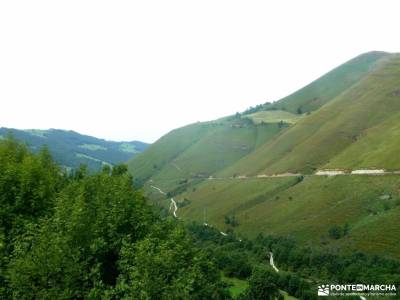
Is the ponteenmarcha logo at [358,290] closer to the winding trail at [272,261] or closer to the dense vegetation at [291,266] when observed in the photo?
the dense vegetation at [291,266]

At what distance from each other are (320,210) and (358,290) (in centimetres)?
5427

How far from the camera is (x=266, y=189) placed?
173 meters

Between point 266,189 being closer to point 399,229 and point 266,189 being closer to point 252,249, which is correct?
point 252,249

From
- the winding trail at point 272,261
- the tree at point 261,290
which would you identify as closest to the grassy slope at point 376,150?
the winding trail at point 272,261

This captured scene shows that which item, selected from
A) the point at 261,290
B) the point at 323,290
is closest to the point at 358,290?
the point at 323,290

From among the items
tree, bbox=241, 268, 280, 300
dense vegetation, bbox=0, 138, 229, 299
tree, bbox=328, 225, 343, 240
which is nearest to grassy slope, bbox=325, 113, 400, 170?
tree, bbox=328, 225, 343, 240

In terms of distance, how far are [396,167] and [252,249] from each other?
58529 mm

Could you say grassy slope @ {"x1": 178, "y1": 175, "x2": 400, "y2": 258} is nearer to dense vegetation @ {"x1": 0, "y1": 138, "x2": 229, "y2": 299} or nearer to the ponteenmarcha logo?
the ponteenmarcha logo

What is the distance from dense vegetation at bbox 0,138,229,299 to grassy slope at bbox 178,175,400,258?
78.4m

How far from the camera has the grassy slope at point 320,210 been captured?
339 ft

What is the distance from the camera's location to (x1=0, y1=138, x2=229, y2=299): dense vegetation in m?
22.8

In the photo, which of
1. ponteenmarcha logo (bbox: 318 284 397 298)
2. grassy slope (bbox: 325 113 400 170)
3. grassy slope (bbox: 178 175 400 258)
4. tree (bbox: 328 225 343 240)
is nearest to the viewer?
ponteenmarcha logo (bbox: 318 284 397 298)

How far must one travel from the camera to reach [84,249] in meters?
27.5

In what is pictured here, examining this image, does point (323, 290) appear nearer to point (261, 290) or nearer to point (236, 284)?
point (261, 290)
